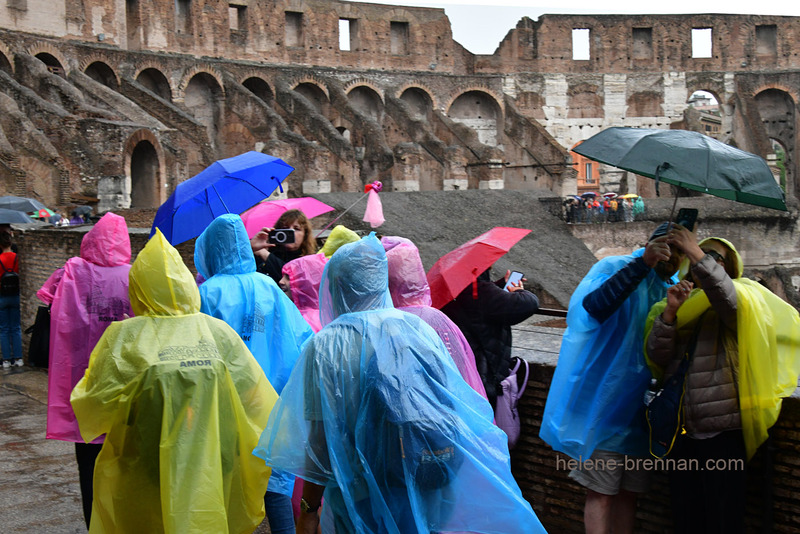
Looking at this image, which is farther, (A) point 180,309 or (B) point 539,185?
(B) point 539,185

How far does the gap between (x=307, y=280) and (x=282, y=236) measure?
565 millimetres

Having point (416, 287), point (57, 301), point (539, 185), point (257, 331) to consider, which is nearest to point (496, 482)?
point (416, 287)

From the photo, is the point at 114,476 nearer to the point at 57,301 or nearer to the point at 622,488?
the point at 57,301

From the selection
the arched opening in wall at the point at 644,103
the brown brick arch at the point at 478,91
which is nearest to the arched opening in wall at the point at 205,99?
the brown brick arch at the point at 478,91

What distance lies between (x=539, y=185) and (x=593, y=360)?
26.8 m

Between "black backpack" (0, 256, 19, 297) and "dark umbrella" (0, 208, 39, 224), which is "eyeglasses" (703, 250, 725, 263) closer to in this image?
"black backpack" (0, 256, 19, 297)

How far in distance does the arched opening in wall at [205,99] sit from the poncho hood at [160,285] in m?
24.6

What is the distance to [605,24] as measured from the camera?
1366 inches

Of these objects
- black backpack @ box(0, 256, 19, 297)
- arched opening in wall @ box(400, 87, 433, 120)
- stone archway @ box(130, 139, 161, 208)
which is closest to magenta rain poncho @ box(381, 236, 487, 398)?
black backpack @ box(0, 256, 19, 297)

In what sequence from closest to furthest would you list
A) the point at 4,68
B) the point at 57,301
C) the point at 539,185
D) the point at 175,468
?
the point at 175,468
the point at 57,301
the point at 4,68
the point at 539,185

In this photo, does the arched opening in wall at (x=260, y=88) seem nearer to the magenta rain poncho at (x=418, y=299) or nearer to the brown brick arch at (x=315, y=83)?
the brown brick arch at (x=315, y=83)

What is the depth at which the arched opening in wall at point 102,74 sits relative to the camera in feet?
83.4

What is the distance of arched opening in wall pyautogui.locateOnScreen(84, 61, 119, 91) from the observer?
2542 cm

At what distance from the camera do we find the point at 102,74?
25688 mm
